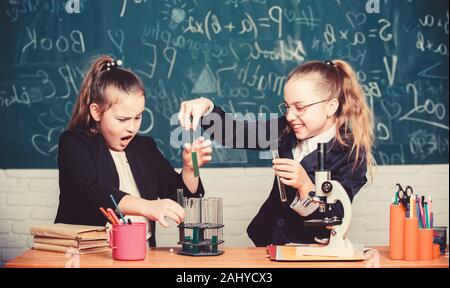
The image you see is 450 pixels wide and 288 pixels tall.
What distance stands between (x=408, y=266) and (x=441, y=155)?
1.59 meters

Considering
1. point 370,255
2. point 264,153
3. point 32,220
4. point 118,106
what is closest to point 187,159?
point 118,106

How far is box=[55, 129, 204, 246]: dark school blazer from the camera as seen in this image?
310 cm

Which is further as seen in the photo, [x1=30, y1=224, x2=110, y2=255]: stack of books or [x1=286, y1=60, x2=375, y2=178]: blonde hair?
[x1=286, y1=60, x2=375, y2=178]: blonde hair

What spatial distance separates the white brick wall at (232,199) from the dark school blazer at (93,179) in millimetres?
517

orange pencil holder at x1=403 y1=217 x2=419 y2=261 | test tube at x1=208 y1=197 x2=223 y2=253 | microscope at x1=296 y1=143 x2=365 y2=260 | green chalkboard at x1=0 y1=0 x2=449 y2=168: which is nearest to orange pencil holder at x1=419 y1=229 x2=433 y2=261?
orange pencil holder at x1=403 y1=217 x2=419 y2=261

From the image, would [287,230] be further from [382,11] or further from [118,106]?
[382,11]

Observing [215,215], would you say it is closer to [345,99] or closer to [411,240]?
[411,240]

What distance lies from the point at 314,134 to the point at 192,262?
3.45ft

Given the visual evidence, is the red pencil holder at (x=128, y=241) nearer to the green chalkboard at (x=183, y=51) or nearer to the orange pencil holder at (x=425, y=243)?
the orange pencil holder at (x=425, y=243)

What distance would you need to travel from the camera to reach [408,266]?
8.01ft

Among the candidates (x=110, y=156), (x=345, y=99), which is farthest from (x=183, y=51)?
(x=345, y=99)

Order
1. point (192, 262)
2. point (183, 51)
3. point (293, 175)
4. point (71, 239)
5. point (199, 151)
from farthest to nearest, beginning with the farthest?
point (183, 51), point (199, 151), point (293, 175), point (71, 239), point (192, 262)

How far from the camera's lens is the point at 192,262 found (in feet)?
8.13

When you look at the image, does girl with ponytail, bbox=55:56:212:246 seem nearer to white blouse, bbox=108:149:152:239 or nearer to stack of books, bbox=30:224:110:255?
white blouse, bbox=108:149:152:239
